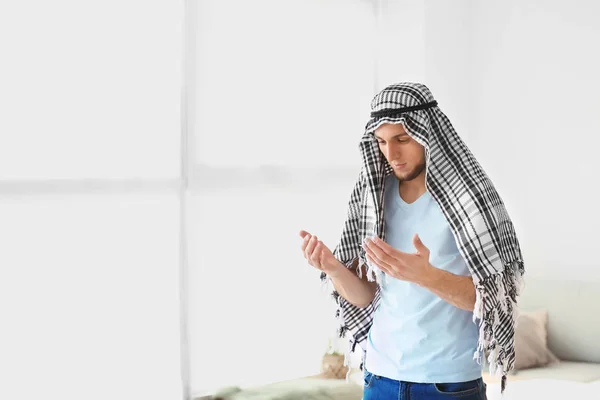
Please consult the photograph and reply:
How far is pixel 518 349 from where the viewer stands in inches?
155

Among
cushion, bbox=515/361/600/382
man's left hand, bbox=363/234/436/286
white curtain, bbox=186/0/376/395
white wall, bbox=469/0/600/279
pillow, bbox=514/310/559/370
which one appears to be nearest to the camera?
man's left hand, bbox=363/234/436/286

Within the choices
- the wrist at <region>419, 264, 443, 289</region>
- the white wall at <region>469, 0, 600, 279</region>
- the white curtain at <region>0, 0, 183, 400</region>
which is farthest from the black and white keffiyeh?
the white wall at <region>469, 0, 600, 279</region>

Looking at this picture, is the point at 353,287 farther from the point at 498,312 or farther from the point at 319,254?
the point at 498,312

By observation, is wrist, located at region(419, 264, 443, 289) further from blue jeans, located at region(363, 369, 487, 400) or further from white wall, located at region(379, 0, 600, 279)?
white wall, located at region(379, 0, 600, 279)

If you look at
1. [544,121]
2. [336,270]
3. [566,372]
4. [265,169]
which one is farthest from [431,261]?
[544,121]

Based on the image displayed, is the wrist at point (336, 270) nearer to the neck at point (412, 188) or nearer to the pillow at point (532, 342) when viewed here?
the neck at point (412, 188)

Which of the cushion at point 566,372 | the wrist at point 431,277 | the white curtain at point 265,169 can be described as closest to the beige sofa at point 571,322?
the cushion at point 566,372

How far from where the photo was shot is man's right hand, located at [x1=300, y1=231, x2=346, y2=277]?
1996mm

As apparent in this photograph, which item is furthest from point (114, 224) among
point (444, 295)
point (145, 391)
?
point (444, 295)

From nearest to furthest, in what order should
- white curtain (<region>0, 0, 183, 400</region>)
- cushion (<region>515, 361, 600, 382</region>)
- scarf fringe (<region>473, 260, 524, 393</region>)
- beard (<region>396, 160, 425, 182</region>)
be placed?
scarf fringe (<region>473, 260, 524, 393</region>) → beard (<region>396, 160, 425, 182</region>) → white curtain (<region>0, 0, 183, 400</region>) → cushion (<region>515, 361, 600, 382</region>)

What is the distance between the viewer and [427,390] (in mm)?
1908

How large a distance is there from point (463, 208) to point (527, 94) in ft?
9.01

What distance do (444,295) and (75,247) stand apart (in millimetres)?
1544

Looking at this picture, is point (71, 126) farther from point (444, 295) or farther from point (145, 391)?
point (444, 295)
